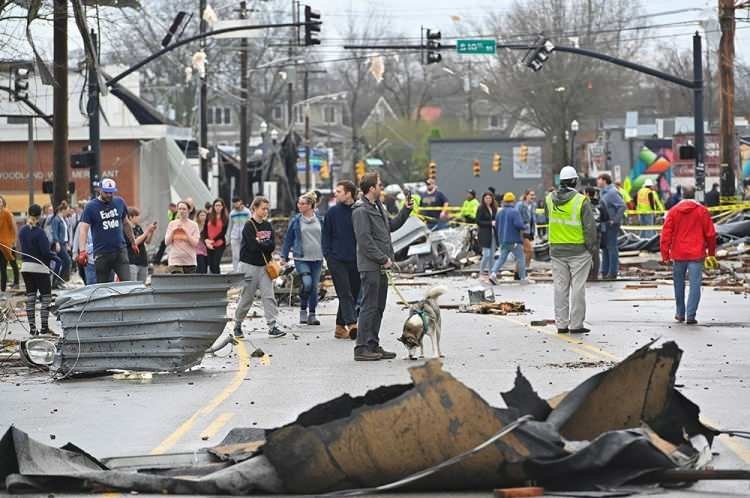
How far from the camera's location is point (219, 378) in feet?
45.4

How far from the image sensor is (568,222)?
17.3m

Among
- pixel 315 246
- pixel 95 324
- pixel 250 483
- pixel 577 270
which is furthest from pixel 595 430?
pixel 315 246

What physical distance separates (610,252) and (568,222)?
34.5ft

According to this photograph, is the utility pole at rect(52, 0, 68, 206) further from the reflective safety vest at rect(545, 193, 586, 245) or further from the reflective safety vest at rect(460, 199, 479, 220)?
the reflective safety vest at rect(545, 193, 586, 245)

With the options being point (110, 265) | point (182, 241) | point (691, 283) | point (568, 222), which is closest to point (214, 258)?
point (182, 241)

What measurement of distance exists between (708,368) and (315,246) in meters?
7.27

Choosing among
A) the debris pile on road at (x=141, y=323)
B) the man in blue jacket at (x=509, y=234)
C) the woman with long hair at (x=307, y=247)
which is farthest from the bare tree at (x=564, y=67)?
the debris pile on road at (x=141, y=323)

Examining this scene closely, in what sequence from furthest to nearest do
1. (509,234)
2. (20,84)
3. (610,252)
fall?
1. (20,84)
2. (509,234)
3. (610,252)

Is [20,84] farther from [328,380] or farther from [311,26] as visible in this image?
[328,380]

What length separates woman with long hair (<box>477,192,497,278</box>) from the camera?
96.0ft

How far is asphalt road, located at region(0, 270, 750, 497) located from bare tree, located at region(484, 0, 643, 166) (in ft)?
189

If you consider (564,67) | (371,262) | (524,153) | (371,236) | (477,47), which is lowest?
(371,262)

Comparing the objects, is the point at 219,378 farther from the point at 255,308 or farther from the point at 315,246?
the point at 255,308

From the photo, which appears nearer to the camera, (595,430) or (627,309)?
(595,430)
